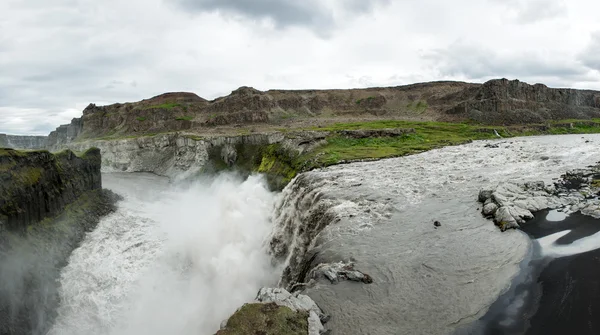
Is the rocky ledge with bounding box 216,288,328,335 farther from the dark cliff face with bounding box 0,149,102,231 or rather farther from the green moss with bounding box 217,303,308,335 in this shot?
the dark cliff face with bounding box 0,149,102,231

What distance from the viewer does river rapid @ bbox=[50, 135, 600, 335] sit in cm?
1267

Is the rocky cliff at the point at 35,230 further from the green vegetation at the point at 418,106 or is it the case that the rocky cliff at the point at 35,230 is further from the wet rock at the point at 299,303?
the green vegetation at the point at 418,106

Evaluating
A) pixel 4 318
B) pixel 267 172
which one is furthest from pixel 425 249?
pixel 267 172

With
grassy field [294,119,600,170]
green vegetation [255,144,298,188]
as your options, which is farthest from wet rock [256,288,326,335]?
green vegetation [255,144,298,188]

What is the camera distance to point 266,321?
10336mm

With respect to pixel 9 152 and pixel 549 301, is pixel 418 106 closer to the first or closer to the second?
pixel 9 152

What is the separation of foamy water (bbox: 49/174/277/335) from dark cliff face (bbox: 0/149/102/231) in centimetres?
481

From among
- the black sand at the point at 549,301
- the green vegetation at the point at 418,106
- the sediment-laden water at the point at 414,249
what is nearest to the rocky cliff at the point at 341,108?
the green vegetation at the point at 418,106

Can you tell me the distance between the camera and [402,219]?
20.4m

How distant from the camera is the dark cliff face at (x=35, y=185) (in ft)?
80.4

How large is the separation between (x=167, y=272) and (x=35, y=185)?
13.4m

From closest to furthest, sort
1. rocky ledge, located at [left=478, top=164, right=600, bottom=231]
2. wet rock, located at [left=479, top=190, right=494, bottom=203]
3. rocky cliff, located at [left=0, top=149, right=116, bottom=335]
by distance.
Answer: rocky ledge, located at [left=478, top=164, right=600, bottom=231] < rocky cliff, located at [left=0, top=149, right=116, bottom=335] < wet rock, located at [left=479, top=190, right=494, bottom=203]

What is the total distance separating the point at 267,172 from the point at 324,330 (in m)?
40.5

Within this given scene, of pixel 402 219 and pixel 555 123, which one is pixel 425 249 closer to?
pixel 402 219
